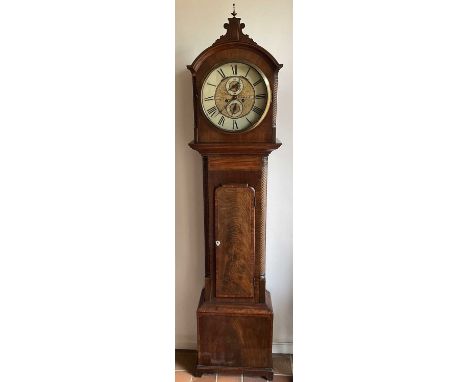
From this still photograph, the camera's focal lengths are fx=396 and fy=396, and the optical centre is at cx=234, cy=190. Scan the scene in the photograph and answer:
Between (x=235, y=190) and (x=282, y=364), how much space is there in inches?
32.5

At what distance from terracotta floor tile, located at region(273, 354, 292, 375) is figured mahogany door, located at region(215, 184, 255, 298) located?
0.38 meters

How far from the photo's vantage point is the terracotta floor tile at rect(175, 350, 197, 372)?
1.74 meters

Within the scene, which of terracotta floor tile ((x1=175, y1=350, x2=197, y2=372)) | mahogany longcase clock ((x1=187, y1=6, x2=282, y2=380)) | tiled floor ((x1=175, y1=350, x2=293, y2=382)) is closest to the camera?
mahogany longcase clock ((x1=187, y1=6, x2=282, y2=380))

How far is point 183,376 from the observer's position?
1679mm

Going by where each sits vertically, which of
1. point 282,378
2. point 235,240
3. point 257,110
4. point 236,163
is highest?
point 257,110

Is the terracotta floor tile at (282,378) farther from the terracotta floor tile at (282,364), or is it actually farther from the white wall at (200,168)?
the white wall at (200,168)

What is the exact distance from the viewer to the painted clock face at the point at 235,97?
1.54 metres

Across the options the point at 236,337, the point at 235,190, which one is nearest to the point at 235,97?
the point at 235,190

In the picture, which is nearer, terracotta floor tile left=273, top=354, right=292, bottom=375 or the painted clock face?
the painted clock face

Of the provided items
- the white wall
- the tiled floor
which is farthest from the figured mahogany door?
the tiled floor

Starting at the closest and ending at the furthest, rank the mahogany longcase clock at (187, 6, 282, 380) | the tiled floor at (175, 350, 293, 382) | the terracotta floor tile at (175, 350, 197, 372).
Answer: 1. the mahogany longcase clock at (187, 6, 282, 380)
2. the tiled floor at (175, 350, 293, 382)
3. the terracotta floor tile at (175, 350, 197, 372)

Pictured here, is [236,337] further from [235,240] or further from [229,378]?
[235,240]

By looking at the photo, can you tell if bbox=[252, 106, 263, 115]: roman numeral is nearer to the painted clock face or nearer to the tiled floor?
the painted clock face
